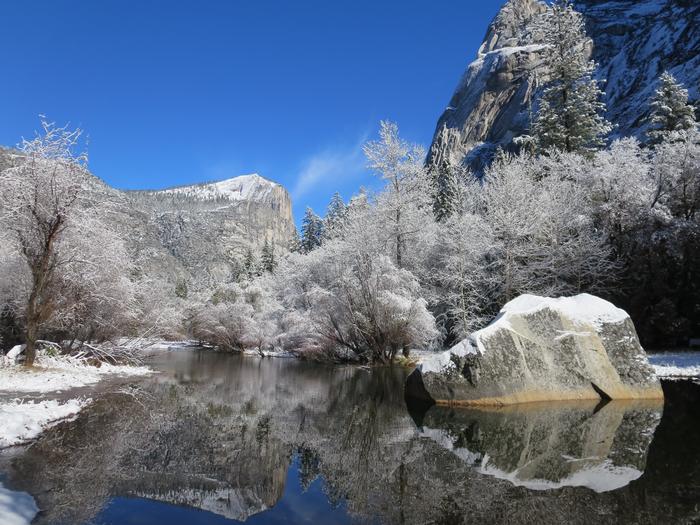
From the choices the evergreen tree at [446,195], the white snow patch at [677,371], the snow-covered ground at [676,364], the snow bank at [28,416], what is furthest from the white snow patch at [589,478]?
the evergreen tree at [446,195]

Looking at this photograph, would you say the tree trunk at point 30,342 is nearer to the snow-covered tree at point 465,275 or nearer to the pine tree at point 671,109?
the snow-covered tree at point 465,275

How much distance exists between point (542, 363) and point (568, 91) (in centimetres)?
2567

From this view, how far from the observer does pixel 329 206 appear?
6550 cm

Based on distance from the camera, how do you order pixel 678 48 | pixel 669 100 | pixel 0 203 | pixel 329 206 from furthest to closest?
pixel 329 206
pixel 678 48
pixel 669 100
pixel 0 203

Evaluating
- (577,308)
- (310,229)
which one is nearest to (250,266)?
(310,229)

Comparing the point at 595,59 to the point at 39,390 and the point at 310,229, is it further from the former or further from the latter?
the point at 39,390

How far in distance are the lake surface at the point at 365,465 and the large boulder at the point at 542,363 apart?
2.00ft

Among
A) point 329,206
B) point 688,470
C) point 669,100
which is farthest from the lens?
point 329,206

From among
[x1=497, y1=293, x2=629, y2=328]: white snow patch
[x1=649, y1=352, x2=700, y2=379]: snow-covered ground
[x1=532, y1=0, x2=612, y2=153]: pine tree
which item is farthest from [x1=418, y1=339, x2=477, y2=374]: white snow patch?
[x1=532, y1=0, x2=612, y2=153]: pine tree

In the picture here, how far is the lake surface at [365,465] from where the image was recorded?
17.3ft

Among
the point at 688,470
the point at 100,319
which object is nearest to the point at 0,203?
the point at 100,319

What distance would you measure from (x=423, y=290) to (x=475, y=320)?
11.7 feet

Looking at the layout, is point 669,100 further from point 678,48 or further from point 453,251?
point 678,48

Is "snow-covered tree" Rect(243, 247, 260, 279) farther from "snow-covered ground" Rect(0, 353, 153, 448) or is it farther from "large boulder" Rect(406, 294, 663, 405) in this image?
"large boulder" Rect(406, 294, 663, 405)
